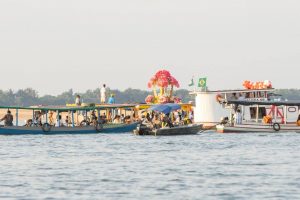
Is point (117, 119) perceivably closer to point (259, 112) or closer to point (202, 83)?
point (202, 83)

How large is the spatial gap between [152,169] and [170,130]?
3202 cm

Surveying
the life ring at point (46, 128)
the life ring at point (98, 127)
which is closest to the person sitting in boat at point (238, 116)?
the life ring at point (98, 127)


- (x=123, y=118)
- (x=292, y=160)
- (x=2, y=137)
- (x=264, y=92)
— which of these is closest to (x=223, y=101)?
(x=264, y=92)

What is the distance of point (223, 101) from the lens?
8631 centimetres

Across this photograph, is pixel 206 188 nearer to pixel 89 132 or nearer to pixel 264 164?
pixel 264 164

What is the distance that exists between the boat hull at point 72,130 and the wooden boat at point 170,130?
16.7 feet

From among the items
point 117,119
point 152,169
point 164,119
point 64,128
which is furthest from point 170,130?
point 152,169

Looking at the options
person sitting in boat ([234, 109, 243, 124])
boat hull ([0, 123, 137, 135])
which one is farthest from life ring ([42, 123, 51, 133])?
person sitting in boat ([234, 109, 243, 124])

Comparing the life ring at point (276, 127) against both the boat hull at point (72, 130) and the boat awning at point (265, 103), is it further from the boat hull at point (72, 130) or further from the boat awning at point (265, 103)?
the boat hull at point (72, 130)

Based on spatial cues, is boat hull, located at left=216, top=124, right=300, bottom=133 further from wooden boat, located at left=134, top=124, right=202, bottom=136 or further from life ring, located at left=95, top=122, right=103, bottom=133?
life ring, located at left=95, top=122, right=103, bottom=133

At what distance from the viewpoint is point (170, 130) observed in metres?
76.2

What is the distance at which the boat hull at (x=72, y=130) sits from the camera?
79.9 meters

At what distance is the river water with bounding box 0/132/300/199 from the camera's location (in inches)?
1366

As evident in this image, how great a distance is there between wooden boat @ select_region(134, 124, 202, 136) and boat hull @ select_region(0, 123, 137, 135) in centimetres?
508
